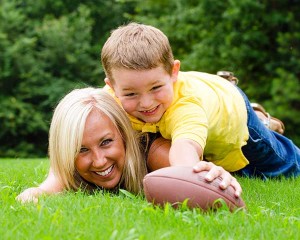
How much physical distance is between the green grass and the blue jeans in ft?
5.06

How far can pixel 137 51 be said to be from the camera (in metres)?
3.95

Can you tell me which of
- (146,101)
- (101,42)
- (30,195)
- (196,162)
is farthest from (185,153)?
(101,42)

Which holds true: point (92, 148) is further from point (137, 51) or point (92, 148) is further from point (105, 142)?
point (137, 51)

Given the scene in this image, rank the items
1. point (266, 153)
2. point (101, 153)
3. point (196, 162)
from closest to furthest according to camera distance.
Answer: point (196, 162) → point (101, 153) → point (266, 153)

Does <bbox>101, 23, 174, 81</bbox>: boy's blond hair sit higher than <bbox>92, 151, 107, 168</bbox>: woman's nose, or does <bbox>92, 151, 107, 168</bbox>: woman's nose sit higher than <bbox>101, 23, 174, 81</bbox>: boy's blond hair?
<bbox>101, 23, 174, 81</bbox>: boy's blond hair

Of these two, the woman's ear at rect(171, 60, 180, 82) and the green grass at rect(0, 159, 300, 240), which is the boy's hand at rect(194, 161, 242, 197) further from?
the woman's ear at rect(171, 60, 180, 82)

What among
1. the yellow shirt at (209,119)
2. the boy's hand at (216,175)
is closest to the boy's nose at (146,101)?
the yellow shirt at (209,119)

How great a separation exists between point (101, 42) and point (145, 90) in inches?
771

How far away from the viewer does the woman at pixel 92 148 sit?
409 cm

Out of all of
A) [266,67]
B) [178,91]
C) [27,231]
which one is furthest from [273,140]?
[266,67]

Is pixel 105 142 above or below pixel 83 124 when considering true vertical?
below

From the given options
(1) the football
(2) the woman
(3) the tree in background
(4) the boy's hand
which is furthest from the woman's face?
(3) the tree in background

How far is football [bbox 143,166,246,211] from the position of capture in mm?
3330

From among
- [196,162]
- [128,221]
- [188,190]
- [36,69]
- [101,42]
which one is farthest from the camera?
[101,42]
